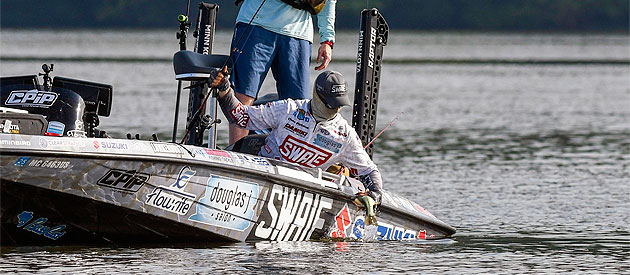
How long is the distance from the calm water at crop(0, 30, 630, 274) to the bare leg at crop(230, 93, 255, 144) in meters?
1.16

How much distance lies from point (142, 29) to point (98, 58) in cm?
5858

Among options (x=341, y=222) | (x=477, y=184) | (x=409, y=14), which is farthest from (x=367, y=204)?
(x=409, y=14)

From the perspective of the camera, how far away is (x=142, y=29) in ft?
330

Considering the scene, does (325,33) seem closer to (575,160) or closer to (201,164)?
(201,164)

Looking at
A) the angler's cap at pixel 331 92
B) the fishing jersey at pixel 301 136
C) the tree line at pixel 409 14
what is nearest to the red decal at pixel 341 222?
the fishing jersey at pixel 301 136

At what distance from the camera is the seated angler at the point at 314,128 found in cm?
830

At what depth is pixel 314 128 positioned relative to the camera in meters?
8.38

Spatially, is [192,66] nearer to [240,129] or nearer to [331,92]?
[331,92]

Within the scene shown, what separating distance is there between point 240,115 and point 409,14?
9703cm

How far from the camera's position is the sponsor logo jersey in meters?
8.38

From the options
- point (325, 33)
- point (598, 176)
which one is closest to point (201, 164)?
point (325, 33)

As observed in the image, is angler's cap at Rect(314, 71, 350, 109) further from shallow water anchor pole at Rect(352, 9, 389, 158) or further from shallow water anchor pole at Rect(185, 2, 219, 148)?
shallow water anchor pole at Rect(185, 2, 219, 148)

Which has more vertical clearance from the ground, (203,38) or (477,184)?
(203,38)

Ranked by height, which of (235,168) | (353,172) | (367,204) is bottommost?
(367,204)
